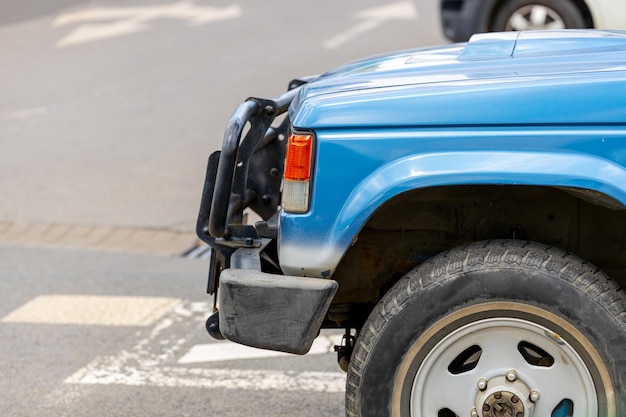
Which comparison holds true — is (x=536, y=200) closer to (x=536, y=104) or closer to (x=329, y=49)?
(x=536, y=104)

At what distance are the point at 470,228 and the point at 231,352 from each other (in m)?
1.97

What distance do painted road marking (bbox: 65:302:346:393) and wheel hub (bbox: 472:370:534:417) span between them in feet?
4.90

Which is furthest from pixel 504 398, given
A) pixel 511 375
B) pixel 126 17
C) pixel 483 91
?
pixel 126 17

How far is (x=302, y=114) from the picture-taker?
3.54 m

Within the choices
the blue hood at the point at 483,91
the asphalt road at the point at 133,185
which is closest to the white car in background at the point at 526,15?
the asphalt road at the point at 133,185

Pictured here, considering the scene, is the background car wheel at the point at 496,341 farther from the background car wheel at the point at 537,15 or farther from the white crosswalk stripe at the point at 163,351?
the background car wheel at the point at 537,15

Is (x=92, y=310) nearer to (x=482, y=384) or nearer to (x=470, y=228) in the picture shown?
(x=470, y=228)

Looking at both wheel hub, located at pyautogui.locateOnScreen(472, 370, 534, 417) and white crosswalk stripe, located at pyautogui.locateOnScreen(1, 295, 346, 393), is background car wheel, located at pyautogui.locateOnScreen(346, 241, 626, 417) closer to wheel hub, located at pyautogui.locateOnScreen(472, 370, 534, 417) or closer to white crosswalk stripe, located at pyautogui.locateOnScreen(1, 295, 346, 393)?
wheel hub, located at pyautogui.locateOnScreen(472, 370, 534, 417)

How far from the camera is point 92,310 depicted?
20.3 ft

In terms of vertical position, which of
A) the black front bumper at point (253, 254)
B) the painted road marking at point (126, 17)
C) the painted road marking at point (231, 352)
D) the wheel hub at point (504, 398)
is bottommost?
the painted road marking at point (231, 352)

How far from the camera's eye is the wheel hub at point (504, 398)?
11.4 feet

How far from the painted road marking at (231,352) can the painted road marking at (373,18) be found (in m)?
8.93

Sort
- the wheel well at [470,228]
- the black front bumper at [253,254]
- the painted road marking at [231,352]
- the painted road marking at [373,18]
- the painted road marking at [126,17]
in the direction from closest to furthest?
the black front bumper at [253,254], the wheel well at [470,228], the painted road marking at [231,352], the painted road marking at [373,18], the painted road marking at [126,17]

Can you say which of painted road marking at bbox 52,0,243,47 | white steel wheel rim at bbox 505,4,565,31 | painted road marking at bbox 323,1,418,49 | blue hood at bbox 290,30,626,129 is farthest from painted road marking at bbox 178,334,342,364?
painted road marking at bbox 52,0,243,47
